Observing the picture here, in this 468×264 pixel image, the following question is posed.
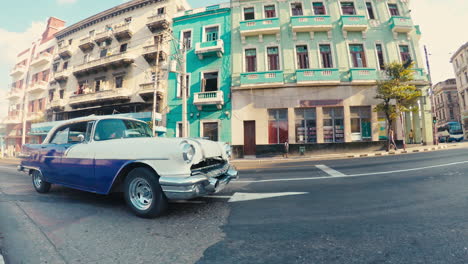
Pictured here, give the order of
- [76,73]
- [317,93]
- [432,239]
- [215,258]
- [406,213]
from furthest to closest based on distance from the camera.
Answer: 1. [76,73]
2. [317,93]
3. [406,213]
4. [432,239]
5. [215,258]

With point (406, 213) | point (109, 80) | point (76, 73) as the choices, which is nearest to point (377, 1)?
point (406, 213)

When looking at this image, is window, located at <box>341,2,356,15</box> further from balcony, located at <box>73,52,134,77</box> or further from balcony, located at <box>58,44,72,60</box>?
A: balcony, located at <box>58,44,72,60</box>

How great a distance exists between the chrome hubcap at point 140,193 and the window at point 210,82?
13.6 metres

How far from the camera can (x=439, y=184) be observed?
3766 millimetres

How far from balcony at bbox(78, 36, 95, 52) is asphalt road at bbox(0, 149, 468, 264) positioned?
2209 centimetres

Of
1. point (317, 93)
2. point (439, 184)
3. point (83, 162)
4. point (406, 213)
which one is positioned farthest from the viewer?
point (317, 93)

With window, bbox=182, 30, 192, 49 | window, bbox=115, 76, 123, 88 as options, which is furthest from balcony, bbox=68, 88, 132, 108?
window, bbox=182, 30, 192, 49

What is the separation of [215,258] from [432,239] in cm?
206

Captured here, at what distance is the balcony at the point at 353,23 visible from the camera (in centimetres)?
1403

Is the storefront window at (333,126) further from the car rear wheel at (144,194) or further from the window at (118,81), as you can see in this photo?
the window at (118,81)

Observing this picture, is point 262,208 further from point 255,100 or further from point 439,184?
point 255,100

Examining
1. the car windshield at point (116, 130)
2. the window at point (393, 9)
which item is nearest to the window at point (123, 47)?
the car windshield at point (116, 130)

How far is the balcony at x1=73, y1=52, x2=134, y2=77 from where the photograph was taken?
1672 centimetres

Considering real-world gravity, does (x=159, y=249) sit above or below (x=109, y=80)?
below
